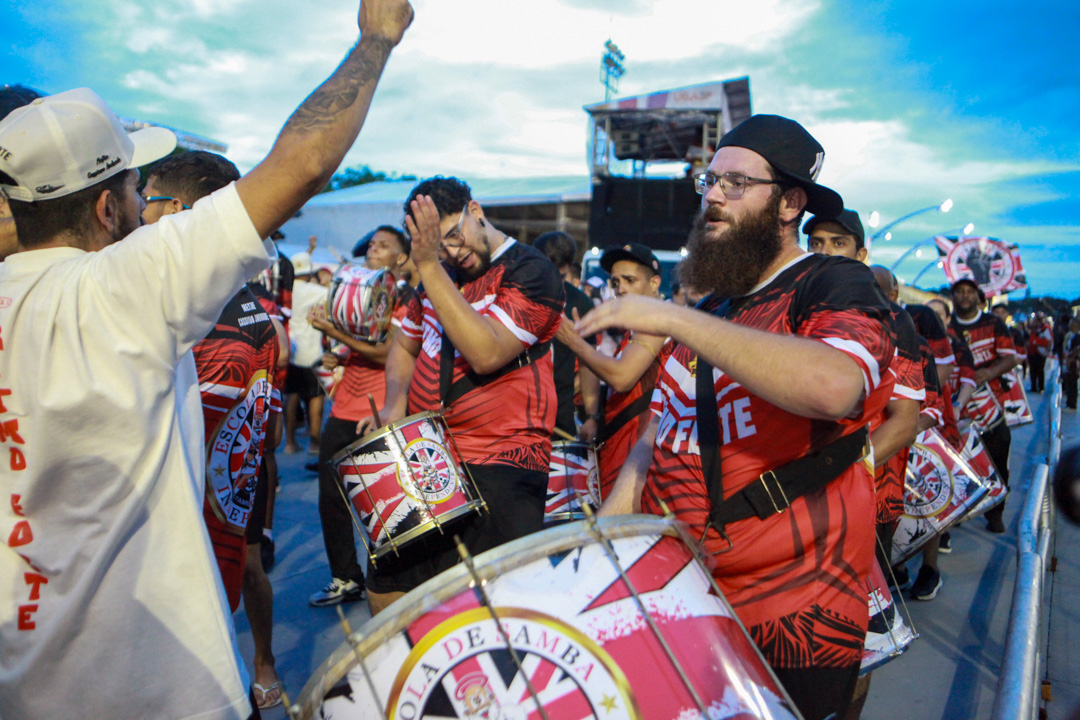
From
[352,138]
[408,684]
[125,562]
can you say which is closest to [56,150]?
[352,138]

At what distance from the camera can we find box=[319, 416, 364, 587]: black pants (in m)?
4.48

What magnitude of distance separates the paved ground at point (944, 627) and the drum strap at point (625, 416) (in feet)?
5.76

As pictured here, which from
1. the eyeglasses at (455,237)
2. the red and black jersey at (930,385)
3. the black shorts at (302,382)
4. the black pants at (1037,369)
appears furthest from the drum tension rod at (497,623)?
the black pants at (1037,369)

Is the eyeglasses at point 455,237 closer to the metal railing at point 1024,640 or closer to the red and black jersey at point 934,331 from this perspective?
the metal railing at point 1024,640

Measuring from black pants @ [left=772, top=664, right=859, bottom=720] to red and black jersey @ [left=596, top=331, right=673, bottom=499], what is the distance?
1.91m

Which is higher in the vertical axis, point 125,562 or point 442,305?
point 442,305

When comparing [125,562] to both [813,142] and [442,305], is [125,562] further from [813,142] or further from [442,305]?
[813,142]

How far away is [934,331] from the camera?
5.29 metres

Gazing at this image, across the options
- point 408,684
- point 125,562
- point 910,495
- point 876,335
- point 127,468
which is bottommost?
point 910,495

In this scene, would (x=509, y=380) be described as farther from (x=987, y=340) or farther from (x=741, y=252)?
(x=987, y=340)

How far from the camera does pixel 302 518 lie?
6367 millimetres

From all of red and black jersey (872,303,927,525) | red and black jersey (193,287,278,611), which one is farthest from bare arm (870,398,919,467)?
red and black jersey (193,287,278,611)

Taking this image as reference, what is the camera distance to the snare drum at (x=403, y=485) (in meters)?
2.74

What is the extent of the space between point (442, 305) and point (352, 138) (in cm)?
126
